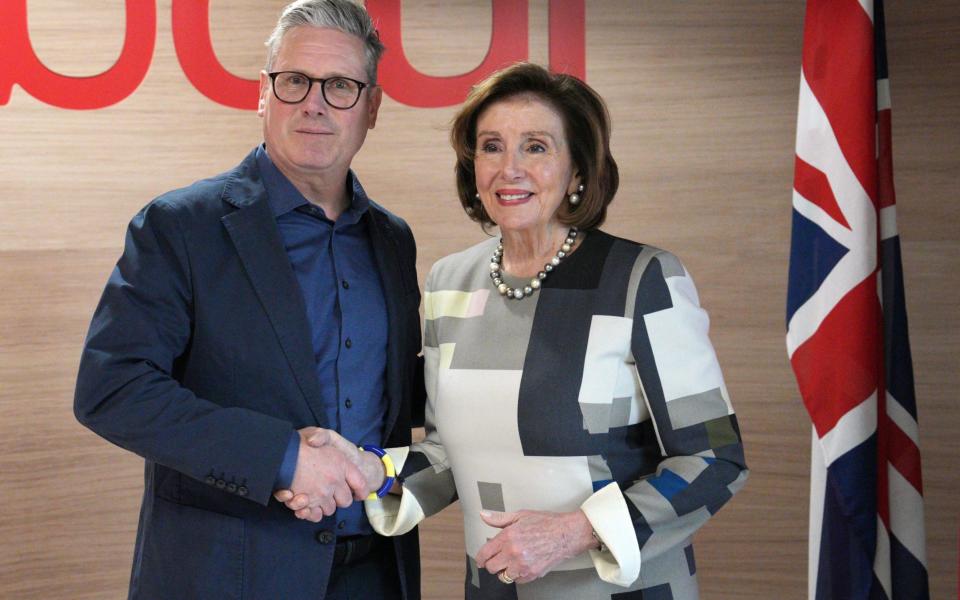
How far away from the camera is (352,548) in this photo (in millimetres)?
2150

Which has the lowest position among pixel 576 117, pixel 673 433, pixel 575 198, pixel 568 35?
pixel 673 433

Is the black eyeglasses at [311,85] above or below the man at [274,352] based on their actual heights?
above

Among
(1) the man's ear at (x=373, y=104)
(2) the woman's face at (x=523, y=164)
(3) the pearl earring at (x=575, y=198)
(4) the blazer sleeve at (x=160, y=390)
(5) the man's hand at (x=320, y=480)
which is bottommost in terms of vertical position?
(5) the man's hand at (x=320, y=480)

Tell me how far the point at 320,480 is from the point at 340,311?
16.1 inches

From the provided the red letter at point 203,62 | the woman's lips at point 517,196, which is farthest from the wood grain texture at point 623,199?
the woman's lips at point 517,196

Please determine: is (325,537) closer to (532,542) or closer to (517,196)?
(532,542)

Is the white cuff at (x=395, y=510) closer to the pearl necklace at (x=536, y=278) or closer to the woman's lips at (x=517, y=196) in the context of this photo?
the pearl necklace at (x=536, y=278)

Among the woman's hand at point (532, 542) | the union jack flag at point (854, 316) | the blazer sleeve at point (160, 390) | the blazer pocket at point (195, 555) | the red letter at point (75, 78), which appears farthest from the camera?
the red letter at point (75, 78)

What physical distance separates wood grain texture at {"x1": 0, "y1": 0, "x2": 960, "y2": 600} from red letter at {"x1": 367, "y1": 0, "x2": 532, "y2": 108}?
0.04m

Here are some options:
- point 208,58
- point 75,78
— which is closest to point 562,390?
point 208,58

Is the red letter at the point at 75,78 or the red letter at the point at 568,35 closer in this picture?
the red letter at the point at 75,78

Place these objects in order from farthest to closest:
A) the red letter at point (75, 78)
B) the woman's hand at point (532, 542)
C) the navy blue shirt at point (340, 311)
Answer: the red letter at point (75, 78) < the navy blue shirt at point (340, 311) < the woman's hand at point (532, 542)

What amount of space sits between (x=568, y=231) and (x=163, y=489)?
982mm

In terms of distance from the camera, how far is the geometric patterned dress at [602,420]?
1874 millimetres
